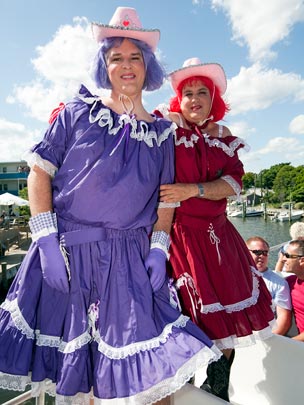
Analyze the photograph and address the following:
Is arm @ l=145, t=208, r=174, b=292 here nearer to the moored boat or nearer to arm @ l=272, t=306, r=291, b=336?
arm @ l=272, t=306, r=291, b=336

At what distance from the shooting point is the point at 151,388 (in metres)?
1.25

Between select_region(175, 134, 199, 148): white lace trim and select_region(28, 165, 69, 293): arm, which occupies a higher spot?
select_region(175, 134, 199, 148): white lace trim

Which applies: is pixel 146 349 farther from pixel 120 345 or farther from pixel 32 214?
pixel 32 214

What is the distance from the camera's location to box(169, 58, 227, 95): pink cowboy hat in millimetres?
2049

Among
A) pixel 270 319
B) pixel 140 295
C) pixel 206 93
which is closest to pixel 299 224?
pixel 270 319

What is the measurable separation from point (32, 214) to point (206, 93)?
4.05 feet

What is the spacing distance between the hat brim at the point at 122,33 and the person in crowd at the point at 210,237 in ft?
1.39

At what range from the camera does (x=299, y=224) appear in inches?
165

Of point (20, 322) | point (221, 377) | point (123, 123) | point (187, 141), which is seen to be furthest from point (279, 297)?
point (20, 322)

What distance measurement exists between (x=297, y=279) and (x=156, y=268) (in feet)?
6.31

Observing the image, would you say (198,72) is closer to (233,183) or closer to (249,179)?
(233,183)

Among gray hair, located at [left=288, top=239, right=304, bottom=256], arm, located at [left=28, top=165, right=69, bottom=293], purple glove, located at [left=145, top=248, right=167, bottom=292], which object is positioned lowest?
→ gray hair, located at [left=288, top=239, right=304, bottom=256]

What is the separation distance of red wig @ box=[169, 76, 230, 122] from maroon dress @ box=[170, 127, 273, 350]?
8.3 inches

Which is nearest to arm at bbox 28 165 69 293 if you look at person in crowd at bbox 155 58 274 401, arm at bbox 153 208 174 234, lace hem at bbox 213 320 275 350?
arm at bbox 153 208 174 234
